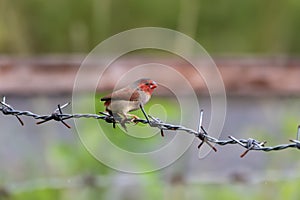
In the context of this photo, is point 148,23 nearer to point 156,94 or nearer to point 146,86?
point 156,94

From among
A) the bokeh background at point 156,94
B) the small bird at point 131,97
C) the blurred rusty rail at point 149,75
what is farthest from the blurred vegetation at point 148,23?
the small bird at point 131,97

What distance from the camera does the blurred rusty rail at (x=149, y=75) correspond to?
412 cm

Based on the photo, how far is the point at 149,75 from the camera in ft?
13.6

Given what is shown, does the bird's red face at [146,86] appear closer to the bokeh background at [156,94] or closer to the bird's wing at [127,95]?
the bird's wing at [127,95]

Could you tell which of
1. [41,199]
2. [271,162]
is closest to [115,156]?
[41,199]

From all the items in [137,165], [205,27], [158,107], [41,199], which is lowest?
[41,199]

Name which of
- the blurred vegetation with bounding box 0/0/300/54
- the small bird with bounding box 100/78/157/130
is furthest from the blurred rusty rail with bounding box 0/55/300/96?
the small bird with bounding box 100/78/157/130

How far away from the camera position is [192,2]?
4.38 metres

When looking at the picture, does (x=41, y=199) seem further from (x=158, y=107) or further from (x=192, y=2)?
(x=192, y=2)

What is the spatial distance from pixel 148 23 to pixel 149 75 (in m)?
1.73

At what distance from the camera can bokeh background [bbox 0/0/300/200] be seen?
3.34m

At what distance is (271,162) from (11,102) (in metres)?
1.66

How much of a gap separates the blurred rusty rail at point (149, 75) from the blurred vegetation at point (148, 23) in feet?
1.41

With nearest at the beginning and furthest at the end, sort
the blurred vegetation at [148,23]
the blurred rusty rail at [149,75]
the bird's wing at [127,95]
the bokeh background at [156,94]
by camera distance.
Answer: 1. the bird's wing at [127,95]
2. the bokeh background at [156,94]
3. the blurred rusty rail at [149,75]
4. the blurred vegetation at [148,23]
